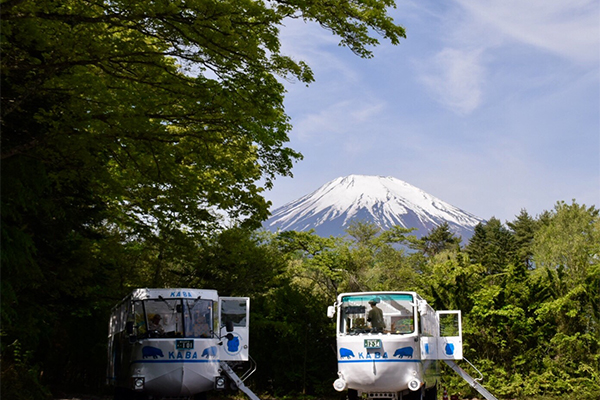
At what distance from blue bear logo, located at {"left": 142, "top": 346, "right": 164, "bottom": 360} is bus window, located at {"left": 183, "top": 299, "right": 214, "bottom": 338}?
0.69 metres

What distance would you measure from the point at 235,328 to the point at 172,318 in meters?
1.79

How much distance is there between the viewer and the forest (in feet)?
37.8

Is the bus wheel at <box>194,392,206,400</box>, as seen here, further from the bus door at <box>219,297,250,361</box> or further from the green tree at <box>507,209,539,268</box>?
the green tree at <box>507,209,539,268</box>

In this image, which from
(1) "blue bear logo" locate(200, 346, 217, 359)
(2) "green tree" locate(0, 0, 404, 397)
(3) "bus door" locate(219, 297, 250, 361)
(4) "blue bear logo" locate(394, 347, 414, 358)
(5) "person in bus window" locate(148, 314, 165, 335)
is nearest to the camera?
(2) "green tree" locate(0, 0, 404, 397)

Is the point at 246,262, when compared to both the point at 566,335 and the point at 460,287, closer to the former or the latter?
the point at 460,287

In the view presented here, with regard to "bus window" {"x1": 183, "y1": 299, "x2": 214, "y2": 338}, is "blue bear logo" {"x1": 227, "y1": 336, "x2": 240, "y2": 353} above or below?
below

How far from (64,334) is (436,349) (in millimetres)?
12555

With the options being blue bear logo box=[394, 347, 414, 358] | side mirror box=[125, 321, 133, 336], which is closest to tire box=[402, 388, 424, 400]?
blue bear logo box=[394, 347, 414, 358]

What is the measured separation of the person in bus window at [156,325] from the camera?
47.2 ft

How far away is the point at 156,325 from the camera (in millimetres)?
14484

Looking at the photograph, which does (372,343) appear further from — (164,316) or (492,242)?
(492,242)

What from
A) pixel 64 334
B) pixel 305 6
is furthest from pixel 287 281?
pixel 305 6

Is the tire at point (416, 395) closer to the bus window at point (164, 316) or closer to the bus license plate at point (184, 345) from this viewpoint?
the bus license plate at point (184, 345)

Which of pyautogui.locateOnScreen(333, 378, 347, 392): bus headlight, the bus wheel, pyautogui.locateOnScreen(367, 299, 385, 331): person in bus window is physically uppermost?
pyautogui.locateOnScreen(367, 299, 385, 331): person in bus window
